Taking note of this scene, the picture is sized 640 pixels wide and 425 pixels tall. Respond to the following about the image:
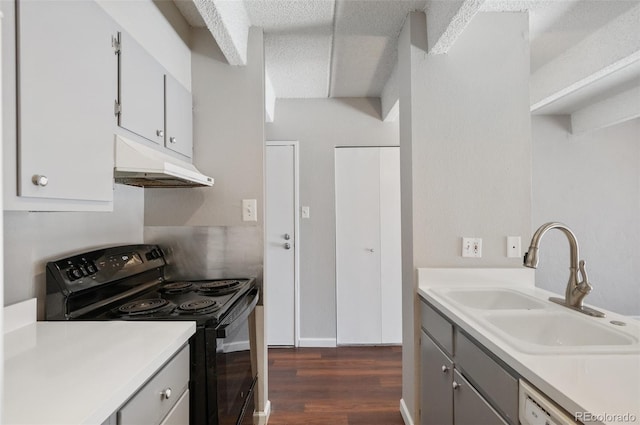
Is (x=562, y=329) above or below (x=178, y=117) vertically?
below

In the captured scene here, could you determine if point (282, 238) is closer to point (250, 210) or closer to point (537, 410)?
point (250, 210)

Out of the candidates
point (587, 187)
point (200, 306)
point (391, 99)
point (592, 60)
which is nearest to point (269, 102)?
point (391, 99)

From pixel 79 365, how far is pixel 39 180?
50 cm

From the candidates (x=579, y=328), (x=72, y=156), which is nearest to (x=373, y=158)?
(x=579, y=328)

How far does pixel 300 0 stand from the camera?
5.92 ft

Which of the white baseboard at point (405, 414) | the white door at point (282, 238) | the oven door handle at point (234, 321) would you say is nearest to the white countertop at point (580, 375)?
the oven door handle at point (234, 321)

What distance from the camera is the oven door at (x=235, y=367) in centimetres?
128

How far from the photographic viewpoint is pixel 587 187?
359 cm

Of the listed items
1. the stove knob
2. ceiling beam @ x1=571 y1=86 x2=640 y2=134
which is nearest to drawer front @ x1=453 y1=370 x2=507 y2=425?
the stove knob

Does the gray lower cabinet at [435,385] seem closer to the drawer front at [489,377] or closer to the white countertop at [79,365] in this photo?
the drawer front at [489,377]

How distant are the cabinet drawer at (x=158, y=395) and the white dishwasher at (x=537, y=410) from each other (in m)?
1.00

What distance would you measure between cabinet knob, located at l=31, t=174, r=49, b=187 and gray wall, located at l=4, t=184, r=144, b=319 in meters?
0.42

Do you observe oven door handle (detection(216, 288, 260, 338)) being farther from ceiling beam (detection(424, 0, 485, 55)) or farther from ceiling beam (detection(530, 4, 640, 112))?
ceiling beam (detection(530, 4, 640, 112))

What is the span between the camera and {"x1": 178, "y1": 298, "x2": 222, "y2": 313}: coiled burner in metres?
1.33
